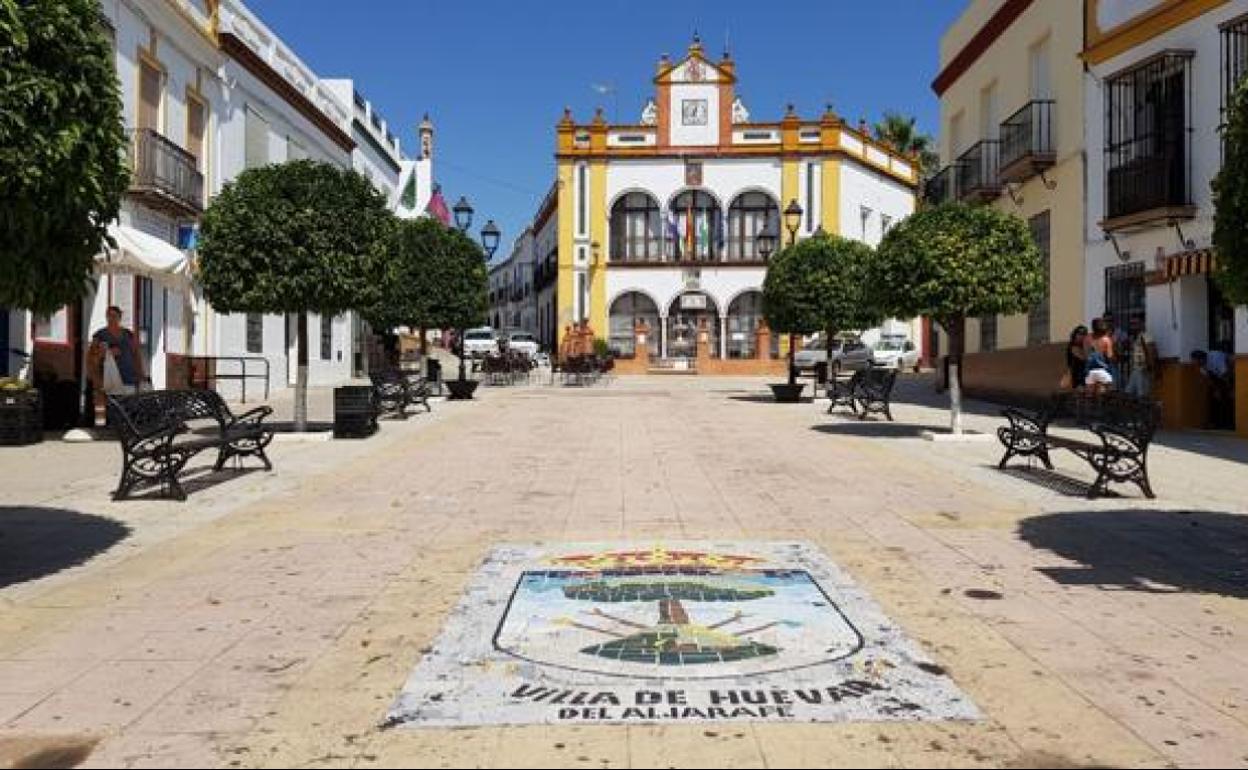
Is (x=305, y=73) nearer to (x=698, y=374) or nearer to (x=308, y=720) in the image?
(x=698, y=374)

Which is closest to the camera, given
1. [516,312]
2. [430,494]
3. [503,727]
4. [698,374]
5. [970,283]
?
[503,727]

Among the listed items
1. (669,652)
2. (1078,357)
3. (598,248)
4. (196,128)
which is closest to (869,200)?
(598,248)

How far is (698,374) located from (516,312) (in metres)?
42.8

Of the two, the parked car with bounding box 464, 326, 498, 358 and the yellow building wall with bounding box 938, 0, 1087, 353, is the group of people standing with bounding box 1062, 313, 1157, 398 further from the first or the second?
the parked car with bounding box 464, 326, 498, 358

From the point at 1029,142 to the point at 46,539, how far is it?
1834cm

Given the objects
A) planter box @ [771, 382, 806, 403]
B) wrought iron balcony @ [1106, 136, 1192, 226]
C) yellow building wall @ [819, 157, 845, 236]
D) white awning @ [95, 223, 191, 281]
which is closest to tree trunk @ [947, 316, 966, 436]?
wrought iron balcony @ [1106, 136, 1192, 226]

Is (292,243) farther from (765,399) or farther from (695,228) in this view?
(695,228)

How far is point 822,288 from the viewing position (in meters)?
22.1

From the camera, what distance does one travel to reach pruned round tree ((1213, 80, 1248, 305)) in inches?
244

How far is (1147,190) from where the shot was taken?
16.6m

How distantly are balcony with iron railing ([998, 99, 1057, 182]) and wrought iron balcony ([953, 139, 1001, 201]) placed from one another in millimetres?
859

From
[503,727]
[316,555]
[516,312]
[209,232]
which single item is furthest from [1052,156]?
[516,312]

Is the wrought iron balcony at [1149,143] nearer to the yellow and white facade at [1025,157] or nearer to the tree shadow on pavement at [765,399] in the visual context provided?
the yellow and white facade at [1025,157]

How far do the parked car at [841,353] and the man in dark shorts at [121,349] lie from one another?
88.2ft
